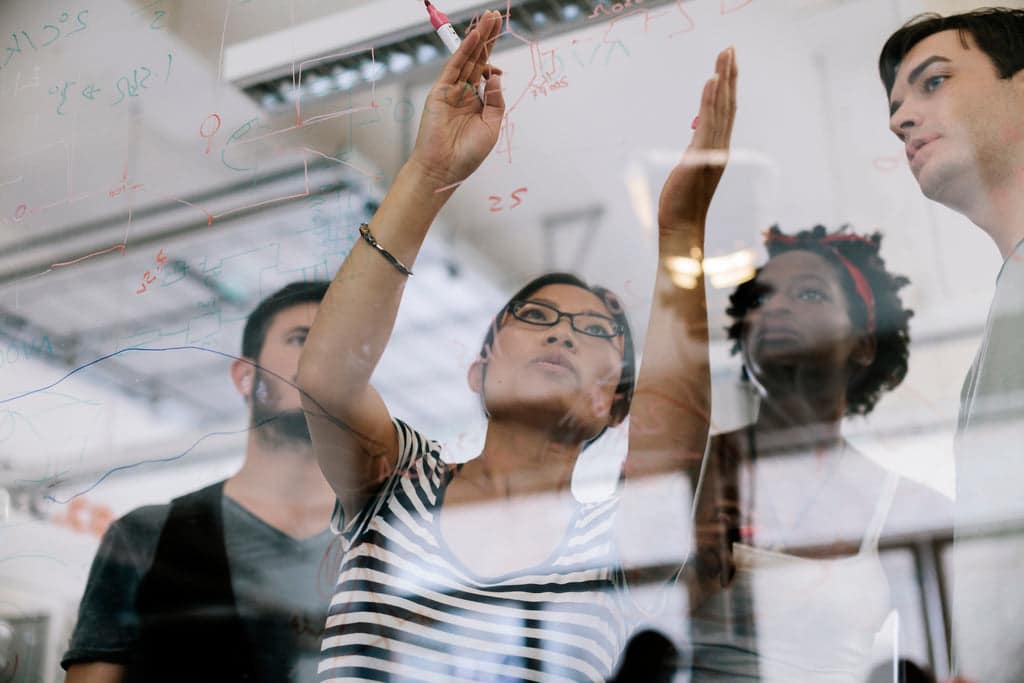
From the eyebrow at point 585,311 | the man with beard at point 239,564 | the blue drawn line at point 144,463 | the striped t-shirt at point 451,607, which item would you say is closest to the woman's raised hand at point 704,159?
the eyebrow at point 585,311

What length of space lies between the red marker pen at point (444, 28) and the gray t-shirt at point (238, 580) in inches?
23.0

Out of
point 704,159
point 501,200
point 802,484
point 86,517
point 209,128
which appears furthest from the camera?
point 209,128

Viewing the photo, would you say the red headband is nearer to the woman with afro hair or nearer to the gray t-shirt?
the woman with afro hair

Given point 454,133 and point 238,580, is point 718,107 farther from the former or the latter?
point 238,580

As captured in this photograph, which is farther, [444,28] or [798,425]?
[444,28]

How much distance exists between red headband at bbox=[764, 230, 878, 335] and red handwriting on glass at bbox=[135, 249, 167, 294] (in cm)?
80

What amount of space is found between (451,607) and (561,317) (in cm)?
32

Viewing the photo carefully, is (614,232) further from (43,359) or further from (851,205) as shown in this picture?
(43,359)

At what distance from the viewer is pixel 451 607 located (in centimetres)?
97

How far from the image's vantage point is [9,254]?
1453mm

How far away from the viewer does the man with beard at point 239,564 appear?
1.08m

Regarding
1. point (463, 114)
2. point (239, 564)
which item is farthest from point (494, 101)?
point (239, 564)

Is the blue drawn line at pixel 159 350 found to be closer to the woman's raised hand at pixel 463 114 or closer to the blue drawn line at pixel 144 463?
the blue drawn line at pixel 144 463

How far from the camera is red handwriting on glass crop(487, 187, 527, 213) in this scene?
1.12 metres
